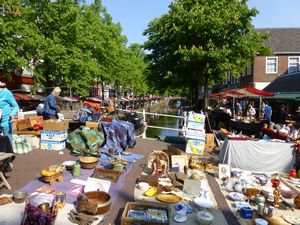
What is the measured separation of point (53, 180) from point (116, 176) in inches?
58.2

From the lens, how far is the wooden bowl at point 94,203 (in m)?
4.87

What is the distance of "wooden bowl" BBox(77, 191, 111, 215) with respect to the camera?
4871 millimetres

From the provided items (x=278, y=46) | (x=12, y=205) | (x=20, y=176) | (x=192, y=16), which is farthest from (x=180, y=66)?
(x=278, y=46)

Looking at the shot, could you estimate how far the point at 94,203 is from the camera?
493 cm

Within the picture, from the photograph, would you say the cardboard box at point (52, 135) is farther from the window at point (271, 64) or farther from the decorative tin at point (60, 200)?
the window at point (271, 64)

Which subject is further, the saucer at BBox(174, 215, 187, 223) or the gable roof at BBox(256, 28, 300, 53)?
the gable roof at BBox(256, 28, 300, 53)

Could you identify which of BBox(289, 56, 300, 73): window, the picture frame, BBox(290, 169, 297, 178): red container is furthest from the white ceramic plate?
Answer: BBox(289, 56, 300, 73): window

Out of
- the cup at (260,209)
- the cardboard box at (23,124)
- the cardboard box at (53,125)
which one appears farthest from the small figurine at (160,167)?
the cardboard box at (23,124)

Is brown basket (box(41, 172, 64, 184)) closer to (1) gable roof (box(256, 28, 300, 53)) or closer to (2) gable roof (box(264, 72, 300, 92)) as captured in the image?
(2) gable roof (box(264, 72, 300, 92))

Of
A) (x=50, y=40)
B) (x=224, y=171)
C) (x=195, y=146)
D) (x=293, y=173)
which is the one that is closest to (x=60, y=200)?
(x=224, y=171)

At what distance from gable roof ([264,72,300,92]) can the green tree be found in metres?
9.51

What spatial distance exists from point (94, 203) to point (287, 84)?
88.2 ft

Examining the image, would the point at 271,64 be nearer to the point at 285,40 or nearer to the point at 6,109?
the point at 285,40

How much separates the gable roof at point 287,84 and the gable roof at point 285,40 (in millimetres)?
5495
